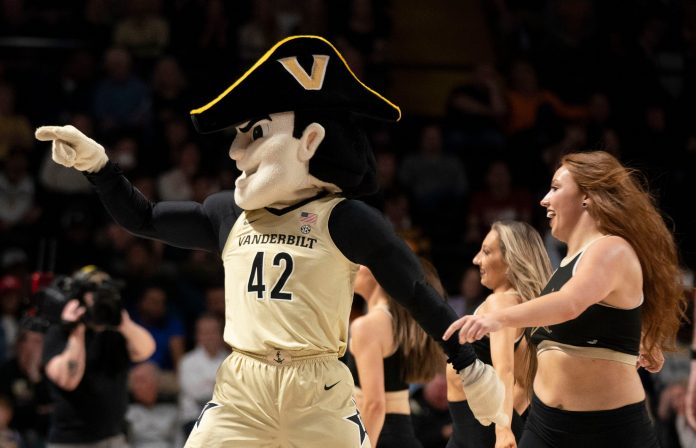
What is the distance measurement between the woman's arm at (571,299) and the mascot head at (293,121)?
26.9 inches

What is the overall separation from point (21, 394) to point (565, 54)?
5105 mm

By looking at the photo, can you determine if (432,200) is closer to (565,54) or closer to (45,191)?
(565,54)

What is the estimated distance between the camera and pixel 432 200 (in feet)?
29.9

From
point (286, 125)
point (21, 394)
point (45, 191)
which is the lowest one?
point (21, 394)

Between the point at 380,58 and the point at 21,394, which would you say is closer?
the point at 21,394

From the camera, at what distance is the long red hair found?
394 centimetres

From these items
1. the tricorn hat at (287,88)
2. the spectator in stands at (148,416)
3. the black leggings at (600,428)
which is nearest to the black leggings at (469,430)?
the black leggings at (600,428)

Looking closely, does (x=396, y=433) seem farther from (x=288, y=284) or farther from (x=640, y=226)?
(x=640, y=226)

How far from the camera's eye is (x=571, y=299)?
3.71 meters

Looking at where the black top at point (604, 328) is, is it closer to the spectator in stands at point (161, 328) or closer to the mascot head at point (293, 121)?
the mascot head at point (293, 121)

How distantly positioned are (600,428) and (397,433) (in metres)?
1.41

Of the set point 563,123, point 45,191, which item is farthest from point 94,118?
point 563,123

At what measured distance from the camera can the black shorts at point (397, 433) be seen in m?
5.08

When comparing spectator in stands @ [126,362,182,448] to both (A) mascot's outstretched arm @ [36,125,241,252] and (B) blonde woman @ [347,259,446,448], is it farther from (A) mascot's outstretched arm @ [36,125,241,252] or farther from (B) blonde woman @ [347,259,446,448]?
(A) mascot's outstretched arm @ [36,125,241,252]
